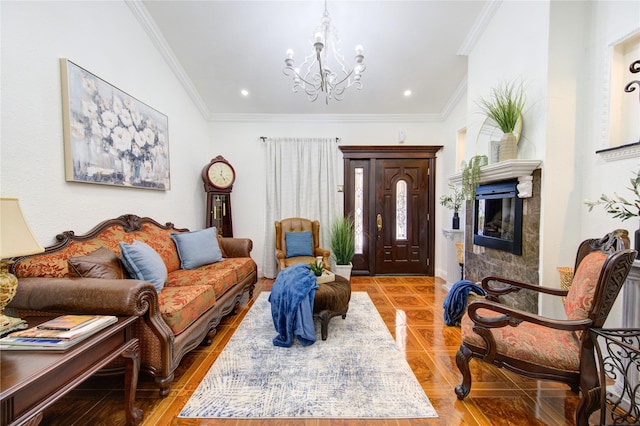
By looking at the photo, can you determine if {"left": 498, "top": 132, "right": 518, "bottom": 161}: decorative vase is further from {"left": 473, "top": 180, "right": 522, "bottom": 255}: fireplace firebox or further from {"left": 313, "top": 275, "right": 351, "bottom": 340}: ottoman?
{"left": 313, "top": 275, "right": 351, "bottom": 340}: ottoman

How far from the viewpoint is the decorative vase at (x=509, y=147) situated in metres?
2.26

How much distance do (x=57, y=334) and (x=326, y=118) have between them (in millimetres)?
4172

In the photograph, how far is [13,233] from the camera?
120 centimetres

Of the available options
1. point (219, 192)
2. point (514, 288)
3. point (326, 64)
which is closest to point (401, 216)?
point (514, 288)

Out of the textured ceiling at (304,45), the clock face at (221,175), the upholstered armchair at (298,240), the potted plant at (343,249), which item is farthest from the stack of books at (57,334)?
the textured ceiling at (304,45)

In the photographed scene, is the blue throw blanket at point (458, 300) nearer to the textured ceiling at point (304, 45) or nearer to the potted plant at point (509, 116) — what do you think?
the potted plant at point (509, 116)

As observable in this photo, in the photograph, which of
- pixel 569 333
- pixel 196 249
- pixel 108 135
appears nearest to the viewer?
pixel 569 333

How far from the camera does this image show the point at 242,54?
327cm

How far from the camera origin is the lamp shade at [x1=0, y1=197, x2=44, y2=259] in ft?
3.83

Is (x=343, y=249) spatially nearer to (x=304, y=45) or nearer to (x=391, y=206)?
(x=391, y=206)

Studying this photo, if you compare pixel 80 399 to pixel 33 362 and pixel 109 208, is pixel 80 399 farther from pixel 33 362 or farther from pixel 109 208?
pixel 109 208

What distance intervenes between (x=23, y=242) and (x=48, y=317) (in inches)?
21.4

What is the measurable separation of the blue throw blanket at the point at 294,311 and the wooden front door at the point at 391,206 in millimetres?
2352

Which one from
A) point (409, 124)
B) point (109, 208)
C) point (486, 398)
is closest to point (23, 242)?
point (109, 208)
